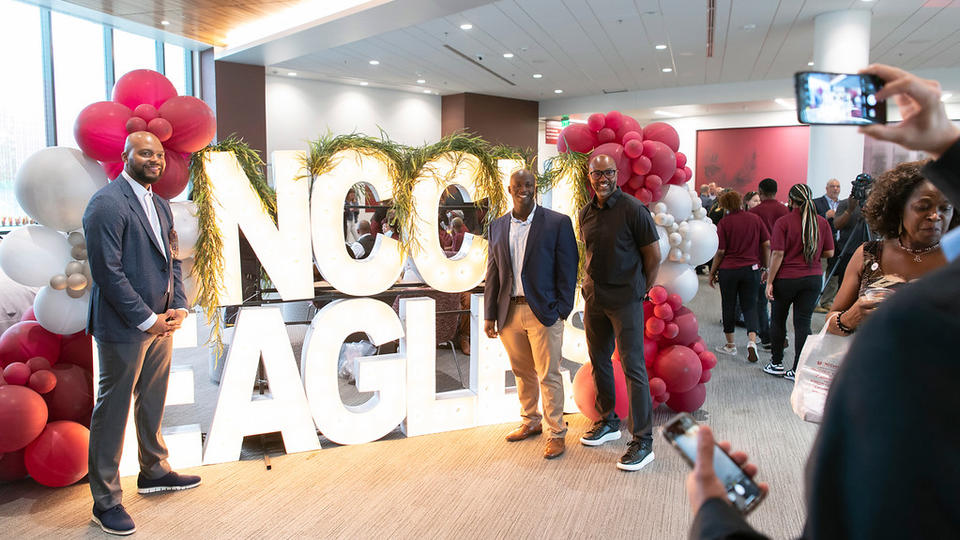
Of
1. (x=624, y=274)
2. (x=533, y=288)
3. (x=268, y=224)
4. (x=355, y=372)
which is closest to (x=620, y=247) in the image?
(x=624, y=274)

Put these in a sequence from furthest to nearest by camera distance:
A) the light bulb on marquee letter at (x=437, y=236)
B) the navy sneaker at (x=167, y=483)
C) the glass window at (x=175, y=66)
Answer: the glass window at (x=175, y=66) → the light bulb on marquee letter at (x=437, y=236) → the navy sneaker at (x=167, y=483)

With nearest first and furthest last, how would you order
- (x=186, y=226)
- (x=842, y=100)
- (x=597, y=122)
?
(x=842, y=100) < (x=186, y=226) < (x=597, y=122)

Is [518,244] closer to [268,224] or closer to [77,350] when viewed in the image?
[268,224]

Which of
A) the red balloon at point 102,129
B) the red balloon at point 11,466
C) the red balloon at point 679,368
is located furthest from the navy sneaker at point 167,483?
the red balloon at point 679,368

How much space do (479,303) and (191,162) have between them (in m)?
1.88

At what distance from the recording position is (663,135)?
13.8 feet

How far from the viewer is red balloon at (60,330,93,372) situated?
11.1 ft

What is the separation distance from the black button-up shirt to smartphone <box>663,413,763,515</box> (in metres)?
2.68

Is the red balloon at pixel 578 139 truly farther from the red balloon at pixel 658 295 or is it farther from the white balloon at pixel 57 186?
the white balloon at pixel 57 186

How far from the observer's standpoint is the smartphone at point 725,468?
0.79 metres

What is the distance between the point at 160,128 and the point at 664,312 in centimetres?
306

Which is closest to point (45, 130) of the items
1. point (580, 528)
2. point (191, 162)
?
point (191, 162)

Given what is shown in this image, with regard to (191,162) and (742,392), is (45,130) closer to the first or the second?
(191,162)

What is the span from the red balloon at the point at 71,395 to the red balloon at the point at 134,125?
128 cm
